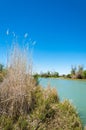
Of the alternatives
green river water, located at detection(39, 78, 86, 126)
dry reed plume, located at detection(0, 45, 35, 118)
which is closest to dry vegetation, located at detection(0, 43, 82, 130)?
dry reed plume, located at detection(0, 45, 35, 118)

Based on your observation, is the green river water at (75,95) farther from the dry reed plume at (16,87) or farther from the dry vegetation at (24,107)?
the dry reed plume at (16,87)

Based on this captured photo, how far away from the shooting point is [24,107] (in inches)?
225

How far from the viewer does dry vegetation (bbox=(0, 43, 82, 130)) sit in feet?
16.9

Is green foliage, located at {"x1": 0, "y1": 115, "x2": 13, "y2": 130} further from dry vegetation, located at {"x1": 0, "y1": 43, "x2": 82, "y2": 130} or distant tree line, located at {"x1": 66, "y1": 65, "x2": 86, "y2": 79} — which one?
distant tree line, located at {"x1": 66, "y1": 65, "x2": 86, "y2": 79}

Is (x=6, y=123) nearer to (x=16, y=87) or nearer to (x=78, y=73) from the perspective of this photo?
(x=16, y=87)

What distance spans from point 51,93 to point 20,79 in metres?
1.99

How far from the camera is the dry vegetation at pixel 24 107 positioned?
5.17m

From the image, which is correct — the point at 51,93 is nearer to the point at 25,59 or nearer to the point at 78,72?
the point at 25,59

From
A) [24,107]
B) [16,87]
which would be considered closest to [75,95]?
[24,107]

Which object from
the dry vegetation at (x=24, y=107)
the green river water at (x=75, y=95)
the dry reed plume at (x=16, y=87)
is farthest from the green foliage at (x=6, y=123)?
the green river water at (x=75, y=95)

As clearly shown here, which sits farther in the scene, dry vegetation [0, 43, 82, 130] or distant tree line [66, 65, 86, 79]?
distant tree line [66, 65, 86, 79]

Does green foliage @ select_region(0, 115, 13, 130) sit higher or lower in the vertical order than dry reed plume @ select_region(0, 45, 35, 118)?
lower

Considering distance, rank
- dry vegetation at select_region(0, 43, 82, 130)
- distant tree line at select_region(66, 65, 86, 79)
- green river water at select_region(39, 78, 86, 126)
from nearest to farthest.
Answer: dry vegetation at select_region(0, 43, 82, 130), green river water at select_region(39, 78, 86, 126), distant tree line at select_region(66, 65, 86, 79)

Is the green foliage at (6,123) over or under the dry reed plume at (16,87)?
under
